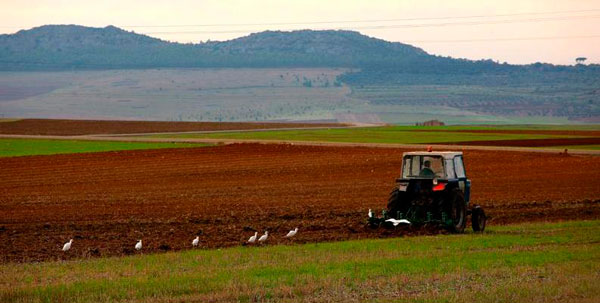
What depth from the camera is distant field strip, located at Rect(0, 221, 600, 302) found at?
14.3 m

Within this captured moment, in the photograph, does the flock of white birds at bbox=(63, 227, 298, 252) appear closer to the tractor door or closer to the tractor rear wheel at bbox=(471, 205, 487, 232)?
the tractor door

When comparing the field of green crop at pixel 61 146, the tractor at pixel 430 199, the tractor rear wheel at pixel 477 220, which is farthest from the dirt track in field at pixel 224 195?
the field of green crop at pixel 61 146

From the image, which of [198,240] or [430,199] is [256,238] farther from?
[430,199]

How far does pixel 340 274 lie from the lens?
53.1 feet

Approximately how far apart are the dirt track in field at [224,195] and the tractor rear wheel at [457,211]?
1344 millimetres

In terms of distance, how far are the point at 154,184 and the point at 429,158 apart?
1923 cm

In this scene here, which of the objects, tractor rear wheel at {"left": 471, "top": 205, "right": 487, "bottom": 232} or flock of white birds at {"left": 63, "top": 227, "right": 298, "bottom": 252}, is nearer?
flock of white birds at {"left": 63, "top": 227, "right": 298, "bottom": 252}

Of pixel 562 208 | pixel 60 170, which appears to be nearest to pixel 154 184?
pixel 60 170

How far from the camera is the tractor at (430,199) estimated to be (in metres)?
22.7

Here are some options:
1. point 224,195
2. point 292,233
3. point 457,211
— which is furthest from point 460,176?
point 224,195

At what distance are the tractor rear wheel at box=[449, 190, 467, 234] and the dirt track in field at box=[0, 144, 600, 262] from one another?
1.34m

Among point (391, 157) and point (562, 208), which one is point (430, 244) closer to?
point (562, 208)

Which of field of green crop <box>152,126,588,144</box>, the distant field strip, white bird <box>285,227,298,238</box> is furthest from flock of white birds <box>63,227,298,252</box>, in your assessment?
field of green crop <box>152,126,588,144</box>

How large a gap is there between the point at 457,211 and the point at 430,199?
0.65m
